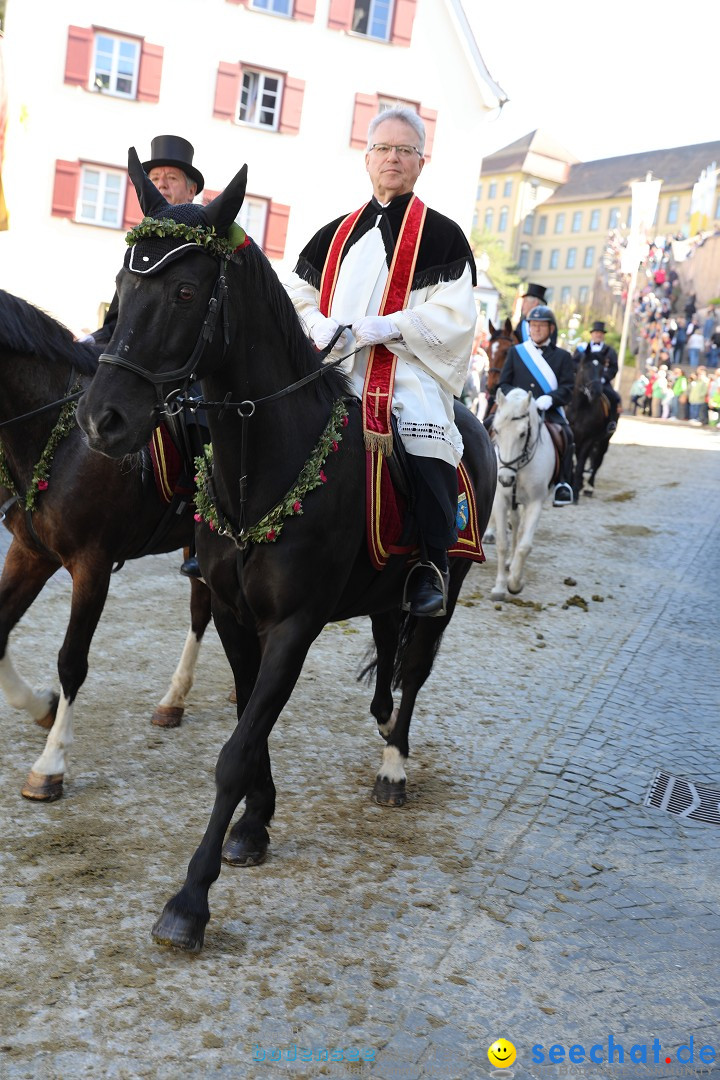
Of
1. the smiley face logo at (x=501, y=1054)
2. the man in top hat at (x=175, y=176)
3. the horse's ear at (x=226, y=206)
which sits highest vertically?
the man in top hat at (x=175, y=176)

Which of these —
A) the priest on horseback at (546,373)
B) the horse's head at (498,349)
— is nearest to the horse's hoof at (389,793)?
the priest on horseback at (546,373)

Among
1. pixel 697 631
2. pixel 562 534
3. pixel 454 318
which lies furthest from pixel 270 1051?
pixel 562 534

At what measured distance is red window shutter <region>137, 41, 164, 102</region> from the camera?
956 inches

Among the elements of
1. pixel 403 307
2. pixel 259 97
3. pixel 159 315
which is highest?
pixel 259 97

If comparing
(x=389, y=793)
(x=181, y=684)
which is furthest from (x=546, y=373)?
(x=389, y=793)

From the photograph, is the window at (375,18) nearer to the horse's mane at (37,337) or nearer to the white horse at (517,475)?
the white horse at (517,475)

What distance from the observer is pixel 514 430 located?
10258mm

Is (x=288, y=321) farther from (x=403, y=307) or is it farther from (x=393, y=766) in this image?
(x=393, y=766)

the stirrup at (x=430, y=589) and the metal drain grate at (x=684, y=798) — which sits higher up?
the stirrup at (x=430, y=589)

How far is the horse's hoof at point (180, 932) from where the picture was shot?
11.1 ft

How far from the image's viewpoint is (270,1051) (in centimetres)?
296

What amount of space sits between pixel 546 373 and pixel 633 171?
9564 centimetres

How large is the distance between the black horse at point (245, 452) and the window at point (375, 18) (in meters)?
25.4

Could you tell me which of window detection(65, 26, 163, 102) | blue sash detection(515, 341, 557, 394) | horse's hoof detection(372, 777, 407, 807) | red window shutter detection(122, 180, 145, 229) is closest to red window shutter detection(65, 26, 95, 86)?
window detection(65, 26, 163, 102)
